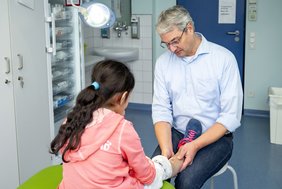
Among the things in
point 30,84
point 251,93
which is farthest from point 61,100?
point 251,93

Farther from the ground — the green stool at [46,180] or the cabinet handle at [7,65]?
the cabinet handle at [7,65]

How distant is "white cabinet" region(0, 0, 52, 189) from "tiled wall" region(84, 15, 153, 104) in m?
2.19

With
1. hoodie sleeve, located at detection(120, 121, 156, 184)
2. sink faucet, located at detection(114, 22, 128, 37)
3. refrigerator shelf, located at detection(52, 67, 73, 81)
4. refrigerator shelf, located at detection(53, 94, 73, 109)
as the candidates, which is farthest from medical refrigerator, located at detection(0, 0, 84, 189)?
sink faucet, located at detection(114, 22, 128, 37)

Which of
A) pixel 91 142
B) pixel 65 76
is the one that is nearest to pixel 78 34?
pixel 65 76

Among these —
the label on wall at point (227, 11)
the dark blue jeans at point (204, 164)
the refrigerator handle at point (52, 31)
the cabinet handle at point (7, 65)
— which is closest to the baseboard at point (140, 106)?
the label on wall at point (227, 11)

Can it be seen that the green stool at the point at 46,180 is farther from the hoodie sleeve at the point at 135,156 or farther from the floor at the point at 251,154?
the floor at the point at 251,154

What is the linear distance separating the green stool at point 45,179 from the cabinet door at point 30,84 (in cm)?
108

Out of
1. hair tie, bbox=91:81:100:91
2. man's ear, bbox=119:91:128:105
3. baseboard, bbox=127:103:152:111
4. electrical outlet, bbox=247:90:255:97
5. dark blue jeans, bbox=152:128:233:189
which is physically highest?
hair tie, bbox=91:81:100:91

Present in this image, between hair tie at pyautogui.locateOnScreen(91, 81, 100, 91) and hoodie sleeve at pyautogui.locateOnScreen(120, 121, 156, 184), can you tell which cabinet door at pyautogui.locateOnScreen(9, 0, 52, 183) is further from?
hoodie sleeve at pyautogui.locateOnScreen(120, 121, 156, 184)

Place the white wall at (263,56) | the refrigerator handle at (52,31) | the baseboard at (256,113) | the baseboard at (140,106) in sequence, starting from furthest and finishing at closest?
the baseboard at (140,106) → the baseboard at (256,113) → the white wall at (263,56) → the refrigerator handle at (52,31)

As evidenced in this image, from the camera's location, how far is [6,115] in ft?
8.35

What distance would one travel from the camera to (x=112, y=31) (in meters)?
5.00

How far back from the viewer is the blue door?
4.59 metres

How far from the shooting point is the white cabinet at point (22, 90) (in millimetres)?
2479
